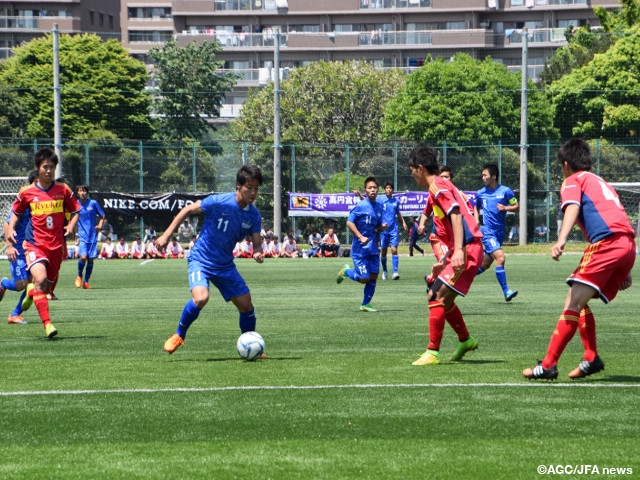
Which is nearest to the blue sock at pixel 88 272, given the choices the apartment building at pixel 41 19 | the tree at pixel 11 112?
the tree at pixel 11 112

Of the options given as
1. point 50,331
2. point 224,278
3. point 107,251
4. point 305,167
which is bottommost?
point 107,251

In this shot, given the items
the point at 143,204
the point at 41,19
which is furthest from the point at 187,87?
the point at 143,204

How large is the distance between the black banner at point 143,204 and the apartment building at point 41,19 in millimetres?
43256

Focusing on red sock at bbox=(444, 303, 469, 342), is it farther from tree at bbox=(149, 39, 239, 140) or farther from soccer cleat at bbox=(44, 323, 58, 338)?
tree at bbox=(149, 39, 239, 140)

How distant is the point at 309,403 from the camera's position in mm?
7766

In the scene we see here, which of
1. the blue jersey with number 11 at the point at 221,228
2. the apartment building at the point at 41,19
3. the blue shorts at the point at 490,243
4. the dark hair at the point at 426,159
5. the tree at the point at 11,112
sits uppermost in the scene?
the apartment building at the point at 41,19

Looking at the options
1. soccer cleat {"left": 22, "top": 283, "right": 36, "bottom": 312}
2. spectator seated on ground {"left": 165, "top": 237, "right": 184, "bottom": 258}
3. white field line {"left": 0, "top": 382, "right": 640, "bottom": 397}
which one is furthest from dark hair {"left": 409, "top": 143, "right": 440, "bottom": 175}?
spectator seated on ground {"left": 165, "top": 237, "right": 184, "bottom": 258}

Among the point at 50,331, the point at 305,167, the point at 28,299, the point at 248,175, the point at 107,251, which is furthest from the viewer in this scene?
the point at 305,167

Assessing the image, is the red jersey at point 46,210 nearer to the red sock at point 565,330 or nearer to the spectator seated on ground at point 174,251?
the red sock at point 565,330

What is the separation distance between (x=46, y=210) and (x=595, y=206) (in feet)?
23.2

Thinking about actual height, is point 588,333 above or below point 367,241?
below

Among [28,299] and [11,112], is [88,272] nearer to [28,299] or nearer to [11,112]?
[28,299]

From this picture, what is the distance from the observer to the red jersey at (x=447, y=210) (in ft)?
31.5

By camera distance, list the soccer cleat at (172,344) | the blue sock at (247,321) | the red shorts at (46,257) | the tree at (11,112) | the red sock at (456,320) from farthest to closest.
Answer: the tree at (11,112) < the red shorts at (46,257) < the blue sock at (247,321) < the soccer cleat at (172,344) < the red sock at (456,320)
